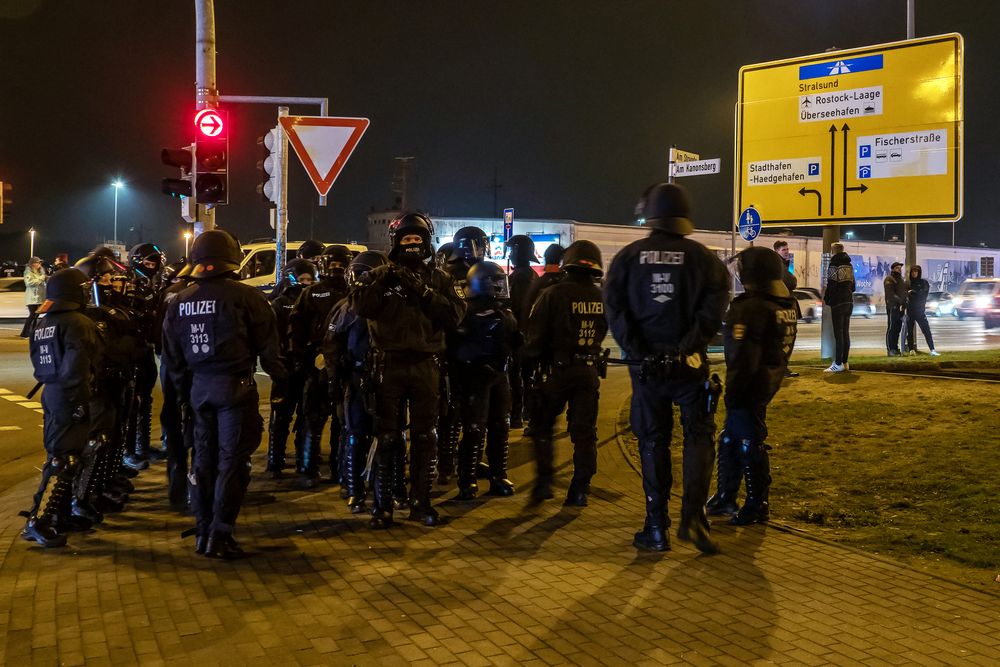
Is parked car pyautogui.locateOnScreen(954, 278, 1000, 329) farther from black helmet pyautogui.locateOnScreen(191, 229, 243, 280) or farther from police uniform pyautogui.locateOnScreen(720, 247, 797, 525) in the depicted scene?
black helmet pyautogui.locateOnScreen(191, 229, 243, 280)

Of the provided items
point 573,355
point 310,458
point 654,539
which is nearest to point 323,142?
point 310,458

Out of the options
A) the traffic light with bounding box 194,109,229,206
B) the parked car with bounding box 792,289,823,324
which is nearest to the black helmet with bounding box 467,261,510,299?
the traffic light with bounding box 194,109,229,206

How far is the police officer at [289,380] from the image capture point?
8344mm

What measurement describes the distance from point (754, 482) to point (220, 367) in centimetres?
361

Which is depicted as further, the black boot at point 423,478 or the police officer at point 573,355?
the police officer at point 573,355

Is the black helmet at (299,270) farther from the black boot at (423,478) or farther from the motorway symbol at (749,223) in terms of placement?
the motorway symbol at (749,223)

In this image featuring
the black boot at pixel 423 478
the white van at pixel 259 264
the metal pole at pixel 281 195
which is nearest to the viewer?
the black boot at pixel 423 478

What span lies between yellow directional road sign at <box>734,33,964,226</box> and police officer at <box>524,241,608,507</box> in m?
8.02

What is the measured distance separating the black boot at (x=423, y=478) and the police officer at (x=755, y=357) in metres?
2.06

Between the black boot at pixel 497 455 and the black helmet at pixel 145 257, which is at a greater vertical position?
the black helmet at pixel 145 257

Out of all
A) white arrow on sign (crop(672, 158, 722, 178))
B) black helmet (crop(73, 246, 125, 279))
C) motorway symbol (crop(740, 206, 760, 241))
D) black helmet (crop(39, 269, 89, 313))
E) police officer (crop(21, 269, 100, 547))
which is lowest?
police officer (crop(21, 269, 100, 547))

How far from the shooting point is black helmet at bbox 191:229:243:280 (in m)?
5.83

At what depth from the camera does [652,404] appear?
5.93 meters

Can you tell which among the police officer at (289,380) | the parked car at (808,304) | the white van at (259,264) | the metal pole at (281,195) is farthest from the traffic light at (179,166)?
the parked car at (808,304)
